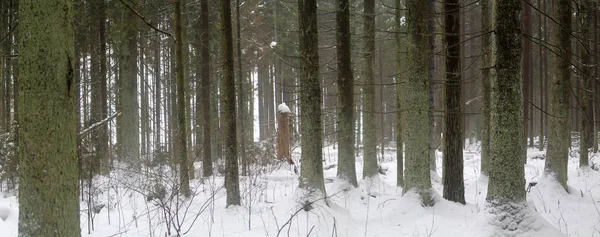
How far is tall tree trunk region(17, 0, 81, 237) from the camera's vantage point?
3.12 meters

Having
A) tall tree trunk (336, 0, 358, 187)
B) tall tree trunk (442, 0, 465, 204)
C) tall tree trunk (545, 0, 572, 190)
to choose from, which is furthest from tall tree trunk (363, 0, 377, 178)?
tall tree trunk (545, 0, 572, 190)

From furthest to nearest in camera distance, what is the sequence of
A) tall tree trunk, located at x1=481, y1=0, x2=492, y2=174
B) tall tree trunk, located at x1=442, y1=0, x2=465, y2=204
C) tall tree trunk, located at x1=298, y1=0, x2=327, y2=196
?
tall tree trunk, located at x1=481, y1=0, x2=492, y2=174 < tall tree trunk, located at x1=442, y1=0, x2=465, y2=204 < tall tree trunk, located at x1=298, y1=0, x2=327, y2=196

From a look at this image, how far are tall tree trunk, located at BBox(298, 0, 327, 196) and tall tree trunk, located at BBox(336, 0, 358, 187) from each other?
10.6 ft

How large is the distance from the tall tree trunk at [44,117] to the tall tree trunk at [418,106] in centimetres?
639

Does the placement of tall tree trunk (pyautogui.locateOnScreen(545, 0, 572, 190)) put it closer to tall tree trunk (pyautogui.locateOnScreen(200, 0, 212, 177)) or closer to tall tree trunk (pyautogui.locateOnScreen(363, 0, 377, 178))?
tall tree trunk (pyautogui.locateOnScreen(363, 0, 377, 178))

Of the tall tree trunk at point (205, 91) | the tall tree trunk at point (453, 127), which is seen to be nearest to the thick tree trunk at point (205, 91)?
the tall tree trunk at point (205, 91)

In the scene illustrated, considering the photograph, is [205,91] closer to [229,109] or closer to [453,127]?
[229,109]

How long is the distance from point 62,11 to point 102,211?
647 centimetres

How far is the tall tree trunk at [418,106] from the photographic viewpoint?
7965mm

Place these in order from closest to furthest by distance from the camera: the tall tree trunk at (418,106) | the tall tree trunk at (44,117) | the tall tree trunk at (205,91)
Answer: the tall tree trunk at (44,117), the tall tree trunk at (418,106), the tall tree trunk at (205,91)

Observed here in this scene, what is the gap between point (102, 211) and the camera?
8516 millimetres

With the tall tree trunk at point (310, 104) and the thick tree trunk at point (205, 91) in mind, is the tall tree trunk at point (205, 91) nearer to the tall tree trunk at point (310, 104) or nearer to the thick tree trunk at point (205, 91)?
the thick tree trunk at point (205, 91)

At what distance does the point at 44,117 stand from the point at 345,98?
8.48 metres

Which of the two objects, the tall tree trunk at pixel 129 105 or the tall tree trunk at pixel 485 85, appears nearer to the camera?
the tall tree trunk at pixel 485 85
